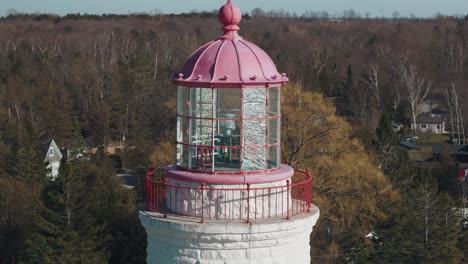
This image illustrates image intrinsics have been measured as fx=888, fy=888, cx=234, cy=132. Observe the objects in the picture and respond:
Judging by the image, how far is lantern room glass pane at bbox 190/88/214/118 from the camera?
1000 cm

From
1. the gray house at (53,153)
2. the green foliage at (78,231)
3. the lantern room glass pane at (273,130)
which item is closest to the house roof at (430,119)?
the gray house at (53,153)

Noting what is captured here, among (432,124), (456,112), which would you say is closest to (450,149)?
(456,112)

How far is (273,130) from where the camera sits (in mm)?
10266

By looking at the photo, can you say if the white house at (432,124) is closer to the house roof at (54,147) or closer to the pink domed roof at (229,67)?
the house roof at (54,147)

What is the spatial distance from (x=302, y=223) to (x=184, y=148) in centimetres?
158

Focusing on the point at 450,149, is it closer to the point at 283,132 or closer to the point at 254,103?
the point at 283,132

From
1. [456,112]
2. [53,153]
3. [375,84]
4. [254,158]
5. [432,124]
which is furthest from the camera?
[432,124]

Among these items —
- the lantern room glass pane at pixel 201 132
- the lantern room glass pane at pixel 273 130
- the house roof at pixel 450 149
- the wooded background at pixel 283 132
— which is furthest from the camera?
the house roof at pixel 450 149

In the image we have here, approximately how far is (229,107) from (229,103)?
0.06 meters

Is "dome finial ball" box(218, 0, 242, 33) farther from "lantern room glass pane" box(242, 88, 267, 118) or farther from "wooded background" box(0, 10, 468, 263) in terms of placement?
"wooded background" box(0, 10, 468, 263)

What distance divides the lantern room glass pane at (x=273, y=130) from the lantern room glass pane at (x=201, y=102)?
Answer: 0.72m

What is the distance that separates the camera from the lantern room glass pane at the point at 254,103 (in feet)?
32.0

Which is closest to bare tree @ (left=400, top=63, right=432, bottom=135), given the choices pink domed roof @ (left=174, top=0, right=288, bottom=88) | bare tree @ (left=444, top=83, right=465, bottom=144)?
bare tree @ (left=444, top=83, right=465, bottom=144)

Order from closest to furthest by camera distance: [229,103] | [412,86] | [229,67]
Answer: [229,67] → [229,103] → [412,86]
